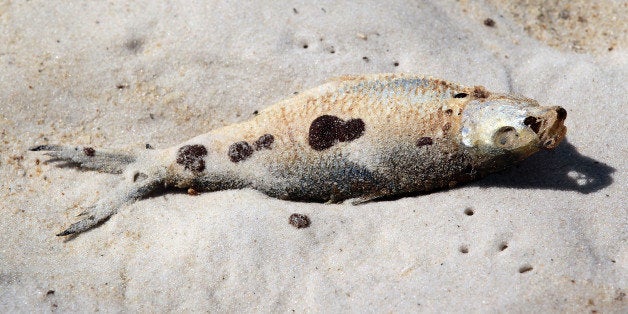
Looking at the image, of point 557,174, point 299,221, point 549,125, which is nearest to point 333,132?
point 299,221

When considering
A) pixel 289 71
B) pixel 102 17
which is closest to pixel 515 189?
pixel 289 71

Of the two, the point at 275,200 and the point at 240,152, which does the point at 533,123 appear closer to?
the point at 275,200

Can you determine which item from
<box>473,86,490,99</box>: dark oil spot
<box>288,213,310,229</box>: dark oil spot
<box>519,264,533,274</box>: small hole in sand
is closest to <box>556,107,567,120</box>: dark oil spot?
<box>473,86,490,99</box>: dark oil spot

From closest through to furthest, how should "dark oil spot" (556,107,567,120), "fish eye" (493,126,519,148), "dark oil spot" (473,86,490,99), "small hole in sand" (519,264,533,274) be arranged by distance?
"small hole in sand" (519,264,533,274) < "dark oil spot" (556,107,567,120) < "fish eye" (493,126,519,148) < "dark oil spot" (473,86,490,99)

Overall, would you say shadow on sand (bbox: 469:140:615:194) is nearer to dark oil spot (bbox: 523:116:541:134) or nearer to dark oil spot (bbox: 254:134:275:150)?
dark oil spot (bbox: 523:116:541:134)

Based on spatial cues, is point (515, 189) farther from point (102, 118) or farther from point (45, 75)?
point (45, 75)

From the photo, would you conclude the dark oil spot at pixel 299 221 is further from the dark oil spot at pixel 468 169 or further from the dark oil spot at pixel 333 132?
the dark oil spot at pixel 468 169
